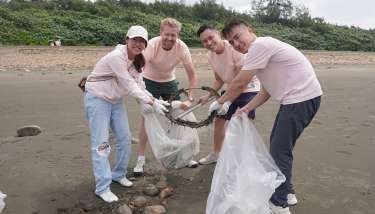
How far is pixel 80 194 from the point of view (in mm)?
3768

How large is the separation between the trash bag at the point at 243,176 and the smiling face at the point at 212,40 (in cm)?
97

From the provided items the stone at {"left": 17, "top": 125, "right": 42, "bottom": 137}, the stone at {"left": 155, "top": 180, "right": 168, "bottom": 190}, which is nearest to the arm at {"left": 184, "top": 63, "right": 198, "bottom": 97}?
the stone at {"left": 155, "top": 180, "right": 168, "bottom": 190}

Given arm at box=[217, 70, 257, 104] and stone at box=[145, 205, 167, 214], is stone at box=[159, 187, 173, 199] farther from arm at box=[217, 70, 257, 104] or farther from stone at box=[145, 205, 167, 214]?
arm at box=[217, 70, 257, 104]

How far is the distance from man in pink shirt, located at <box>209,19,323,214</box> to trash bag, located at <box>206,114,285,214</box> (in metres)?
0.16

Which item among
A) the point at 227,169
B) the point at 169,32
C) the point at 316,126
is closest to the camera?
the point at 227,169

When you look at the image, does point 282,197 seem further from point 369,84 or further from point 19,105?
point 369,84

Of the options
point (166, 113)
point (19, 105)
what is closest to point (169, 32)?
point (166, 113)

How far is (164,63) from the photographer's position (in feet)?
14.2

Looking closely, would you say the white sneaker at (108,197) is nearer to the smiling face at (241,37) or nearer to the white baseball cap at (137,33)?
the white baseball cap at (137,33)

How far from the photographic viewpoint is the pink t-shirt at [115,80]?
3578 mm

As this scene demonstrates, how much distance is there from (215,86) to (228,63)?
41 centimetres

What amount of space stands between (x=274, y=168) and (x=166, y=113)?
1.12 metres

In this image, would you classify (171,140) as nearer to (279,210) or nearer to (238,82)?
(238,82)

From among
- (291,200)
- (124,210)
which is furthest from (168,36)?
(291,200)
